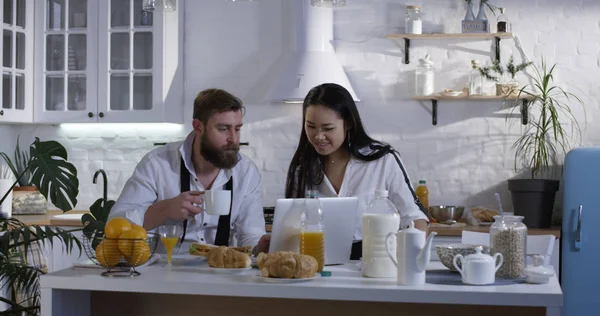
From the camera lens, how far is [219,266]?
2.71 m

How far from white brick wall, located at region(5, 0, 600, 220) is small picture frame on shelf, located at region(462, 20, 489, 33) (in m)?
0.14

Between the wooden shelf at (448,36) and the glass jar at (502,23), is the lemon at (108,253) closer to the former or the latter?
the wooden shelf at (448,36)

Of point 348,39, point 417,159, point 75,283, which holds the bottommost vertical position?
point 75,283

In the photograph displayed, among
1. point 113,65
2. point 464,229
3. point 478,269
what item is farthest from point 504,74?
point 478,269

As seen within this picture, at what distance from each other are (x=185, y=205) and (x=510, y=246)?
3.89 feet

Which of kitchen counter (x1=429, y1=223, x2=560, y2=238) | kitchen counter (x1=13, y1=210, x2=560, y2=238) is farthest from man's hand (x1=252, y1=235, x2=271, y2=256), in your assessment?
kitchen counter (x1=429, y1=223, x2=560, y2=238)

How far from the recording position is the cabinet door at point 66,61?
561cm

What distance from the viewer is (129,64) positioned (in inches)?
219

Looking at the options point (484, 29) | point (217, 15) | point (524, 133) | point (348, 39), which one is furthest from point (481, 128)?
point (217, 15)

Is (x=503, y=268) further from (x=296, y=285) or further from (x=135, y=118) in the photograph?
(x=135, y=118)

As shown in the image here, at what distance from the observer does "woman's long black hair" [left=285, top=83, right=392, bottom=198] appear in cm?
355

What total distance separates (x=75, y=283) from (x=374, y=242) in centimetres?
90

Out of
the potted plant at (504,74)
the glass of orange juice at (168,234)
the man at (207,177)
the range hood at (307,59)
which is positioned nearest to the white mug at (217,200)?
the glass of orange juice at (168,234)

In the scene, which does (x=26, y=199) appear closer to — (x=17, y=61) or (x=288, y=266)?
(x=17, y=61)
